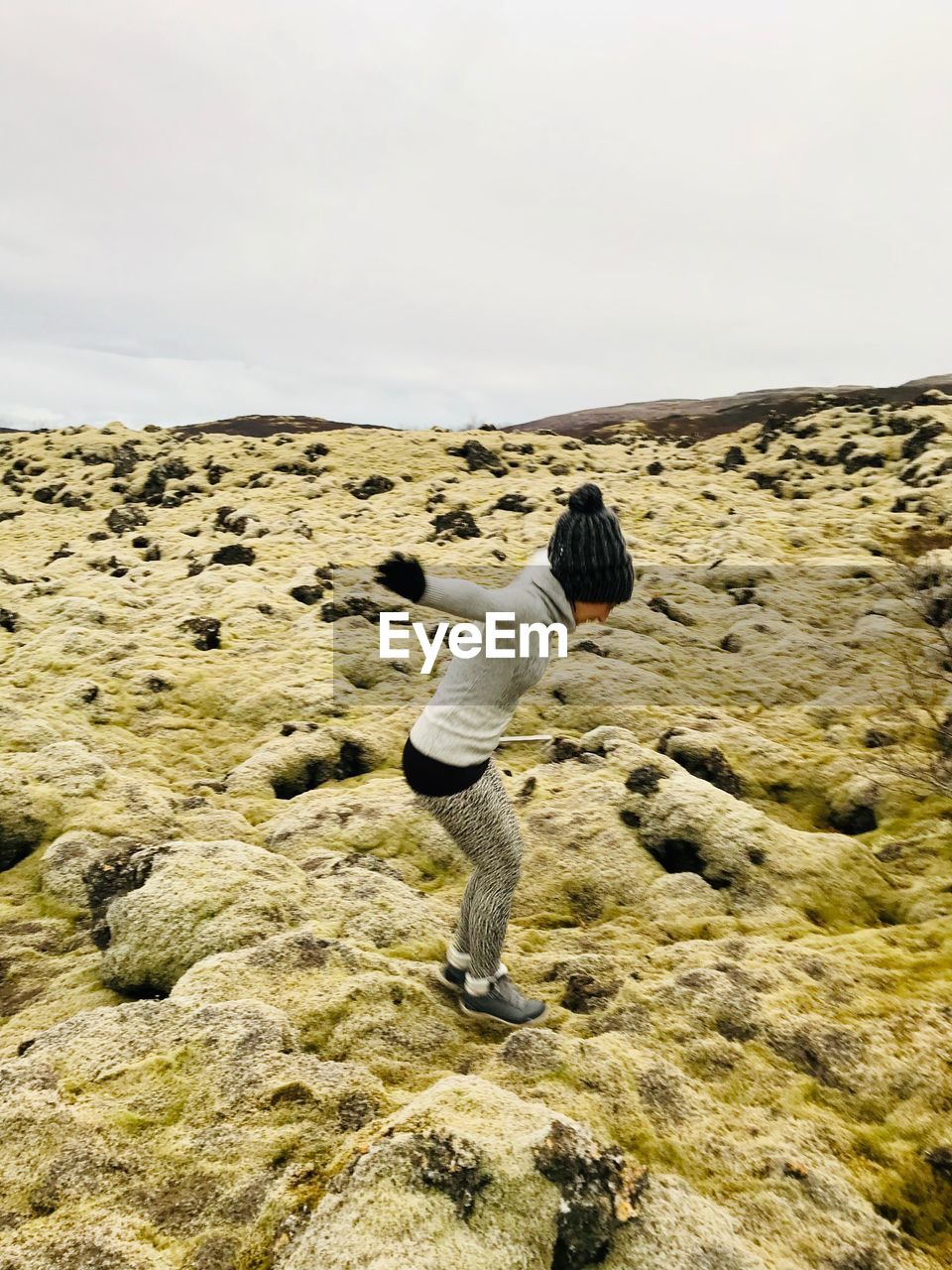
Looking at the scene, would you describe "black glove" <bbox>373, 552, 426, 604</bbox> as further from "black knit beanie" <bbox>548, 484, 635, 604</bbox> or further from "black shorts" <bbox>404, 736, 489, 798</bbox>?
"black shorts" <bbox>404, 736, 489, 798</bbox>

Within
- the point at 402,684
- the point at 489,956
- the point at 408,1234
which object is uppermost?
the point at 408,1234

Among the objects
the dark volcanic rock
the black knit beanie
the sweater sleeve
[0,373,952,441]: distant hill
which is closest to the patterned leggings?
the sweater sleeve

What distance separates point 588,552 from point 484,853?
2.16 meters

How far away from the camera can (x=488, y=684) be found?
184 inches

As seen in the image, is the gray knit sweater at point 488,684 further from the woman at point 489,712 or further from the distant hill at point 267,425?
the distant hill at point 267,425

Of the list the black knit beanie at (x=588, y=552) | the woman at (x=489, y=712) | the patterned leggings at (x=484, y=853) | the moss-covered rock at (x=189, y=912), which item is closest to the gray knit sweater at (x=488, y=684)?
the woman at (x=489, y=712)

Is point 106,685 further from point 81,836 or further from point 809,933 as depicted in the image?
point 809,933

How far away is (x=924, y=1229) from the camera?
3.88 m

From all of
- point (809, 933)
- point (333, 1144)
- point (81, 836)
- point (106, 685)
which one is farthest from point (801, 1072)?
point (106, 685)

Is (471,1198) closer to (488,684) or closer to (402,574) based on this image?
(488,684)

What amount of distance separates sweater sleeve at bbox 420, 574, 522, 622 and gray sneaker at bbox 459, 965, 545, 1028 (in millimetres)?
2716

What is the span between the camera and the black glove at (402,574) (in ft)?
12.9

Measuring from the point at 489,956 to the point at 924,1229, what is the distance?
2.72 metres

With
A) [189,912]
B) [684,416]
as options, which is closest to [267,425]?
[684,416]
